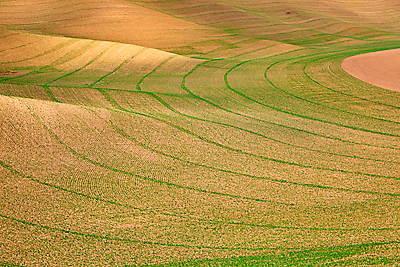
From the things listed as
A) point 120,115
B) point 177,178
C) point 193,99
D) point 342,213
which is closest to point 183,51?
point 193,99

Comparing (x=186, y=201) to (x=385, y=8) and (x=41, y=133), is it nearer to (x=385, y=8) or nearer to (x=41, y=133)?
(x=41, y=133)

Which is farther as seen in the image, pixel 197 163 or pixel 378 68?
pixel 378 68

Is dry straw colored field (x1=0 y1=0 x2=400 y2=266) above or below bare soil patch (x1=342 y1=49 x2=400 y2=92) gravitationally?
below

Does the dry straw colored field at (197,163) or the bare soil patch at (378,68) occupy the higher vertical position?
the bare soil patch at (378,68)

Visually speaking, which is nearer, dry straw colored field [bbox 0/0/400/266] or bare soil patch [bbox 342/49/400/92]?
dry straw colored field [bbox 0/0/400/266]

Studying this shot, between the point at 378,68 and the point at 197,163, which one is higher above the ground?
the point at 378,68
